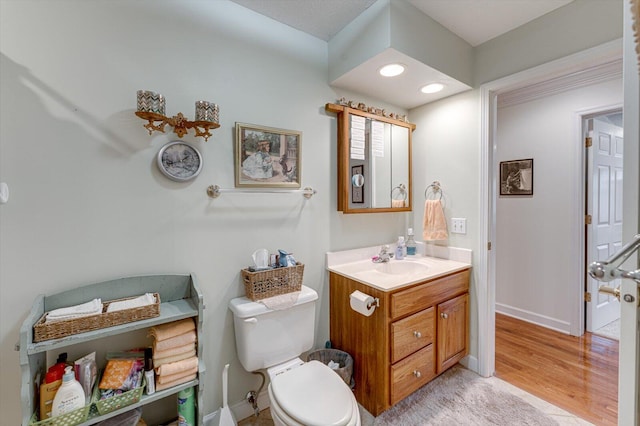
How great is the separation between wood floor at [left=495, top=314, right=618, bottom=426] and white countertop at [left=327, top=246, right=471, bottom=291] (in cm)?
91

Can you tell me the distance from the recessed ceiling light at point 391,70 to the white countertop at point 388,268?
125 cm

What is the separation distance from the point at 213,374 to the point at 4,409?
815 millimetres

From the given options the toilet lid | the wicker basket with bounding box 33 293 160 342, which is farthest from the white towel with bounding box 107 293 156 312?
the toilet lid

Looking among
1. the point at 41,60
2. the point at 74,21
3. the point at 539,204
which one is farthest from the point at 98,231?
the point at 539,204

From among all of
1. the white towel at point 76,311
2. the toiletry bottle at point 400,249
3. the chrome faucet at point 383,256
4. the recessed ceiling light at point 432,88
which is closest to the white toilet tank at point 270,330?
the white towel at point 76,311

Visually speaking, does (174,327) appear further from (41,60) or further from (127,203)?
(41,60)

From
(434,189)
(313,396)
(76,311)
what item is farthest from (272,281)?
(434,189)

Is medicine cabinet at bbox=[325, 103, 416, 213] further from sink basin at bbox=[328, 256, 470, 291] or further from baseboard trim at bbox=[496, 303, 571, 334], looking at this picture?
baseboard trim at bbox=[496, 303, 571, 334]

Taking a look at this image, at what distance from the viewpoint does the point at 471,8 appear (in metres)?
1.68

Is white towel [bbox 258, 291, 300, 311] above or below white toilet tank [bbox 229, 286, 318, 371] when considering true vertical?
above

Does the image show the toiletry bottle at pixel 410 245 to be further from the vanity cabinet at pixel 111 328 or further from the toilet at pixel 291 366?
the vanity cabinet at pixel 111 328

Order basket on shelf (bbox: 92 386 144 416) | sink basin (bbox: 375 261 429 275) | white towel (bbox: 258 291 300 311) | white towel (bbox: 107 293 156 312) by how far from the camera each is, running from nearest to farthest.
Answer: basket on shelf (bbox: 92 386 144 416), white towel (bbox: 107 293 156 312), white towel (bbox: 258 291 300 311), sink basin (bbox: 375 261 429 275)

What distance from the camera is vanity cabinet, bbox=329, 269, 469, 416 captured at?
5.21 ft

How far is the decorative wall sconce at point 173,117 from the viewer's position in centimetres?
122
